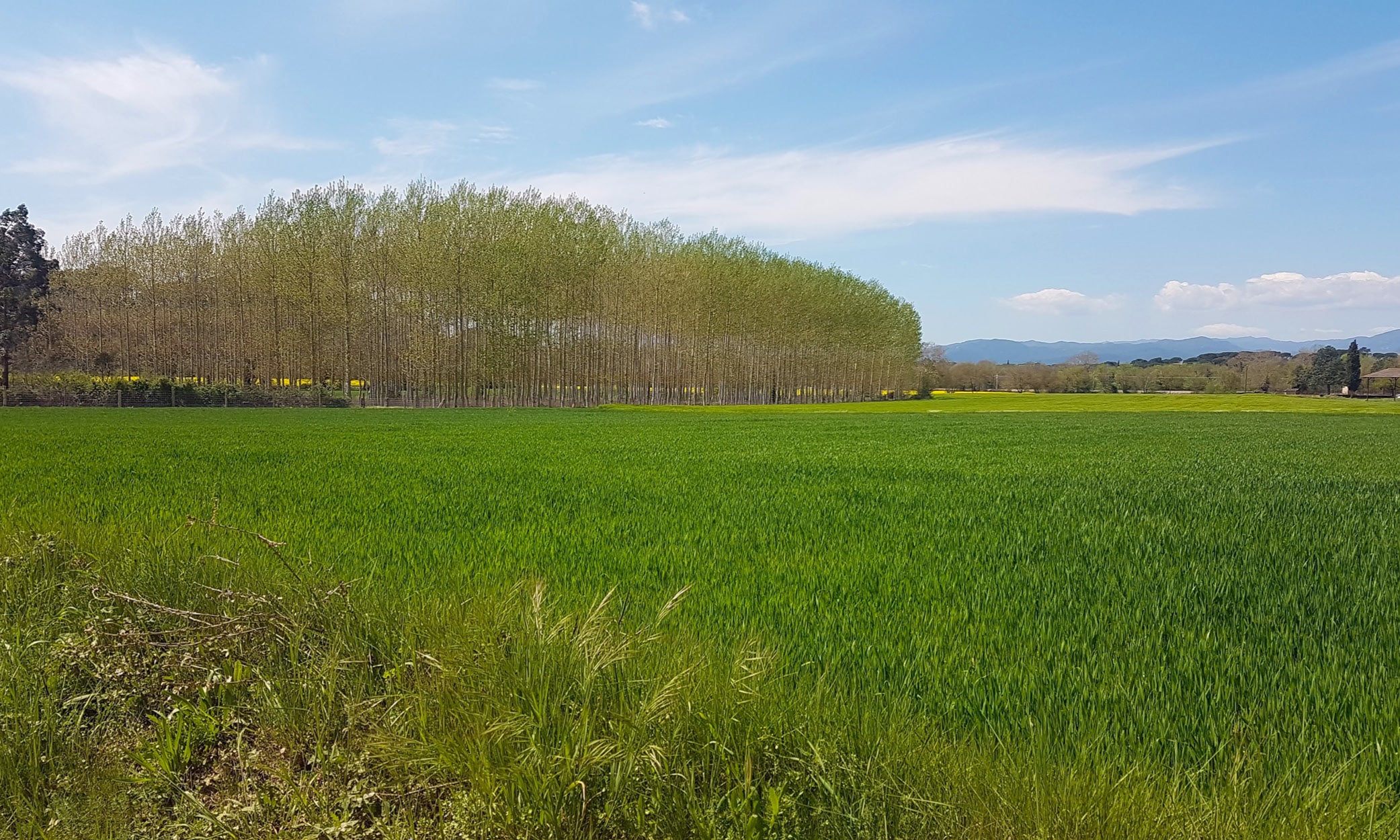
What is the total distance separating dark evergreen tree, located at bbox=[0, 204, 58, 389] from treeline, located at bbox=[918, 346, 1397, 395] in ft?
255

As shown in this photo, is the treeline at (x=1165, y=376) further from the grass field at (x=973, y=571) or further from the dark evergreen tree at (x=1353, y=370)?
the grass field at (x=973, y=571)

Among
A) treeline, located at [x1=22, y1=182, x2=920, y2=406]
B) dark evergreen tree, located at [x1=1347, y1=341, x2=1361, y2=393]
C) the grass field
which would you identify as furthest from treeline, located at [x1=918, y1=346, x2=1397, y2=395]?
the grass field

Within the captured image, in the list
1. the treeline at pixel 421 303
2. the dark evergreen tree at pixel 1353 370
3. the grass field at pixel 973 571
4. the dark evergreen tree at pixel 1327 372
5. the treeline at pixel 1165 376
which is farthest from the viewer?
the dark evergreen tree at pixel 1327 372

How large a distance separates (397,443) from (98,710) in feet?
42.4

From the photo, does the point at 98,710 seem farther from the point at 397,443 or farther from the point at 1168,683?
the point at 397,443

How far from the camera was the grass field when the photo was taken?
2.29 m

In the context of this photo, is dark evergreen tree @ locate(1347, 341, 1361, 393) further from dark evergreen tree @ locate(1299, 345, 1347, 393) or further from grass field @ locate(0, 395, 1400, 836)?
grass field @ locate(0, 395, 1400, 836)

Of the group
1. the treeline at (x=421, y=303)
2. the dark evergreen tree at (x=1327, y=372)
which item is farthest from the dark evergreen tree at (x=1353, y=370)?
the treeline at (x=421, y=303)

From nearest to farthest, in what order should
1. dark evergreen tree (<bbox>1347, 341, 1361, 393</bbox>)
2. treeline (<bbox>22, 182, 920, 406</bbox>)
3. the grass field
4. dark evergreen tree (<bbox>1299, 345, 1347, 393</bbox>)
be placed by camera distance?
1. the grass field
2. treeline (<bbox>22, 182, 920, 406</bbox>)
3. dark evergreen tree (<bbox>1347, 341, 1361, 393</bbox>)
4. dark evergreen tree (<bbox>1299, 345, 1347, 393</bbox>)

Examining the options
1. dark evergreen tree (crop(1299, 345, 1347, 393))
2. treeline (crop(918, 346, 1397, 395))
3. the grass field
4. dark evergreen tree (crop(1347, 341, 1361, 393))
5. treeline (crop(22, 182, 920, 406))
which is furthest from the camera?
dark evergreen tree (crop(1299, 345, 1347, 393))

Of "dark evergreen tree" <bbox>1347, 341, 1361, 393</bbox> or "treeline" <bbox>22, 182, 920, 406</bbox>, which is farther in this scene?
"dark evergreen tree" <bbox>1347, 341, 1361, 393</bbox>

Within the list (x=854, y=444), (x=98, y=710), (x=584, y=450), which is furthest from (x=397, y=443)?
(x=98, y=710)

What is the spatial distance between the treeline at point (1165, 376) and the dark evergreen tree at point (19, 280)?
77737 mm

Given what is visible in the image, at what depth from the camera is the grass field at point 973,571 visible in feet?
7.53
